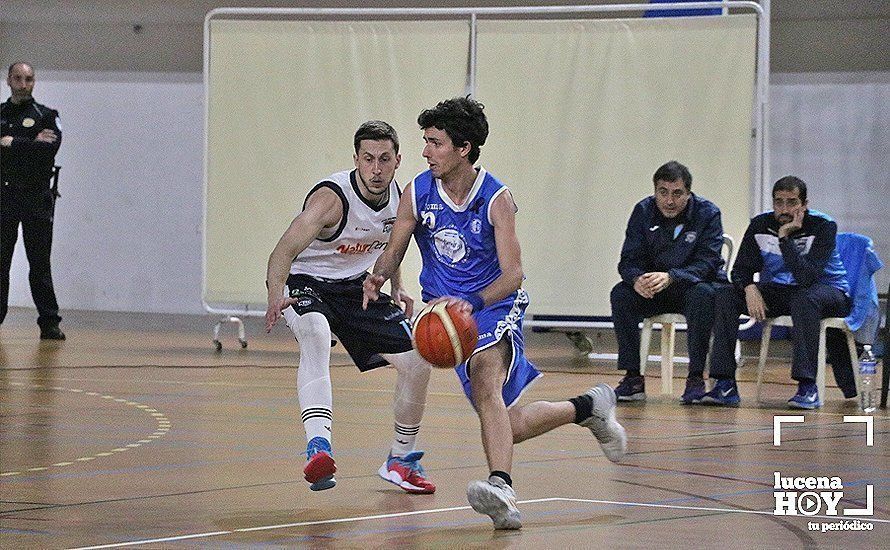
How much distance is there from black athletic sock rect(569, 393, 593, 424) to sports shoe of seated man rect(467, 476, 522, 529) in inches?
28.5

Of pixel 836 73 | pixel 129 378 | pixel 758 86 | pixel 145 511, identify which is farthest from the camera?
pixel 836 73

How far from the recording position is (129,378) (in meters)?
9.15

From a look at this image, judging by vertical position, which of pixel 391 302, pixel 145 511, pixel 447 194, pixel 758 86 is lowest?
pixel 145 511

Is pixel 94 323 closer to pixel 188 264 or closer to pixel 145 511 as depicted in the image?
pixel 188 264

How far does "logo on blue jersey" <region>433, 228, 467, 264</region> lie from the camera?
4.89 m

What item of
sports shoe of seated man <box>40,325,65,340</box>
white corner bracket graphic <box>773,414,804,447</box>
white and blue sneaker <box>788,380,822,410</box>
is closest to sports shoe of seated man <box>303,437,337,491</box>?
white corner bracket graphic <box>773,414,804,447</box>

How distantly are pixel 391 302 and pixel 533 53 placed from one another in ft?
17.6

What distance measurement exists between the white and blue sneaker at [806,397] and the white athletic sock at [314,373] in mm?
3708

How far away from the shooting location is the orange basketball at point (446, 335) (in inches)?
178

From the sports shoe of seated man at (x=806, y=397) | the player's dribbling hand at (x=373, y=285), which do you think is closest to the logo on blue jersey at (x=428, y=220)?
the player's dribbling hand at (x=373, y=285)

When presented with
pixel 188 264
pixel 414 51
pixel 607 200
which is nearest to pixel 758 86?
pixel 607 200

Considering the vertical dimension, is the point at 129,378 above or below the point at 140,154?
below

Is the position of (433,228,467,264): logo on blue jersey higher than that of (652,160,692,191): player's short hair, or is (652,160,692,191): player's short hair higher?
(652,160,692,191): player's short hair

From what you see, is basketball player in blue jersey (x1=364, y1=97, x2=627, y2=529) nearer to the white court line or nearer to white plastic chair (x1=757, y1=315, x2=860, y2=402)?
the white court line
